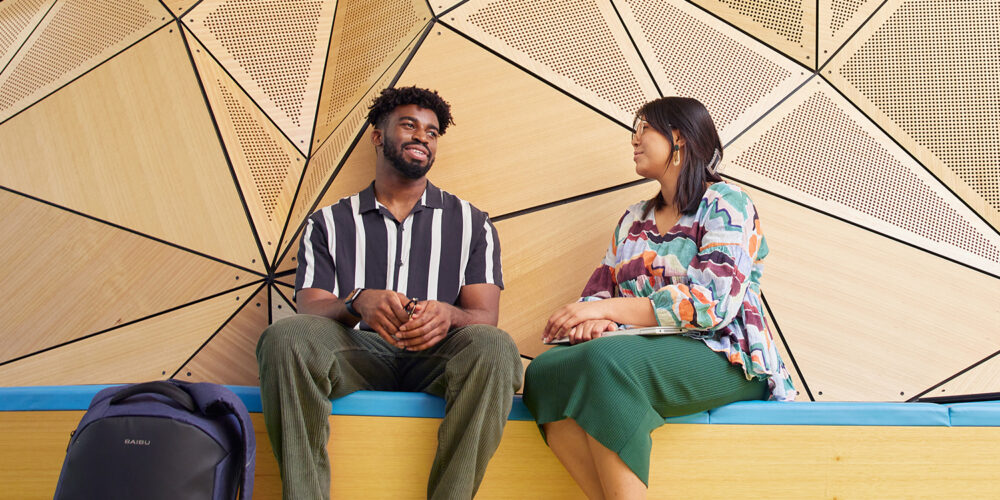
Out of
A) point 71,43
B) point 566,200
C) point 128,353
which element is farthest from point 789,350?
point 71,43

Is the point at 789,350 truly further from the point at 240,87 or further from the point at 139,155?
the point at 139,155

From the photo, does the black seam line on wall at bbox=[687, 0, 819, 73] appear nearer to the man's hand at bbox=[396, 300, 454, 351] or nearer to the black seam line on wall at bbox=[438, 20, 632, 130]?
the black seam line on wall at bbox=[438, 20, 632, 130]

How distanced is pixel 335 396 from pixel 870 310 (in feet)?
7.57

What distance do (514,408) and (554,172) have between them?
140 cm

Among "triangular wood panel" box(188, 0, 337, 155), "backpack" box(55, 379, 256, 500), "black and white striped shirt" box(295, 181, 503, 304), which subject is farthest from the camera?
"triangular wood panel" box(188, 0, 337, 155)

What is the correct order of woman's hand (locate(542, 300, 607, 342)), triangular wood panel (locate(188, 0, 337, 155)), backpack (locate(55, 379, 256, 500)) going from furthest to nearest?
triangular wood panel (locate(188, 0, 337, 155)) → woman's hand (locate(542, 300, 607, 342)) → backpack (locate(55, 379, 256, 500))

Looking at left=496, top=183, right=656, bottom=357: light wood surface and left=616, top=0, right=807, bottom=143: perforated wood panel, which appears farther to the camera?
left=616, top=0, right=807, bottom=143: perforated wood panel

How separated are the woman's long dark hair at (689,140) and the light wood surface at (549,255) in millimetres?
592

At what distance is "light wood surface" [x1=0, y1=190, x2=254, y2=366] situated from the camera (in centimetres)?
319

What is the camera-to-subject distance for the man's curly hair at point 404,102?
2998 mm

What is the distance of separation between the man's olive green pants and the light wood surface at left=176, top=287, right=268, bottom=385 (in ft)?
3.73

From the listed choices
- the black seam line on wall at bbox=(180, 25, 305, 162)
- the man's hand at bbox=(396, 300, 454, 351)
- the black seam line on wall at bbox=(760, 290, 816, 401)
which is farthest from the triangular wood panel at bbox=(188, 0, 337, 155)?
the black seam line on wall at bbox=(760, 290, 816, 401)

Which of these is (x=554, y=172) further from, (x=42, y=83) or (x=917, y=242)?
(x=42, y=83)

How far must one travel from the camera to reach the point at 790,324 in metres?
3.10
